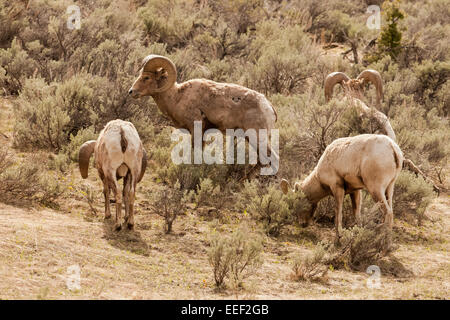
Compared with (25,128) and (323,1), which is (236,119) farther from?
(323,1)

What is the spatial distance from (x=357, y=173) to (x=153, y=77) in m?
4.55

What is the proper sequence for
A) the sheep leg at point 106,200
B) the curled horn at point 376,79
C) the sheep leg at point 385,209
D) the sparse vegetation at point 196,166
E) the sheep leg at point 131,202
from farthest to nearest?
the curled horn at point 376,79 → the sheep leg at point 106,200 → the sheep leg at point 385,209 → the sheep leg at point 131,202 → the sparse vegetation at point 196,166

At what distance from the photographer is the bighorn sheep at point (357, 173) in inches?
324

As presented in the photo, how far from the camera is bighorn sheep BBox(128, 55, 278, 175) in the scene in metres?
10.8

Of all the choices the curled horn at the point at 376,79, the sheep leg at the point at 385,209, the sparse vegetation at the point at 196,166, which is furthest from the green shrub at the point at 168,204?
the curled horn at the point at 376,79

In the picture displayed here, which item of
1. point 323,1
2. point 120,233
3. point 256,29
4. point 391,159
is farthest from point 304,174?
point 323,1

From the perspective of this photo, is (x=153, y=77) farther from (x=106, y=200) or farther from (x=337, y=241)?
(x=337, y=241)

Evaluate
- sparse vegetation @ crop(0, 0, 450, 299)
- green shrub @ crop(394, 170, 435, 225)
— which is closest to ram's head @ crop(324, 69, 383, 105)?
sparse vegetation @ crop(0, 0, 450, 299)

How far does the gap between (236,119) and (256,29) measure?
12.7 meters

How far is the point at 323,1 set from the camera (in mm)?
26453

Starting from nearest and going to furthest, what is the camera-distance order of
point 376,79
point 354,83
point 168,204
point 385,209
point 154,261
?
point 154,261
point 385,209
point 168,204
point 376,79
point 354,83

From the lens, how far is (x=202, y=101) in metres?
10.9

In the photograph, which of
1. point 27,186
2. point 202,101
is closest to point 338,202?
point 202,101

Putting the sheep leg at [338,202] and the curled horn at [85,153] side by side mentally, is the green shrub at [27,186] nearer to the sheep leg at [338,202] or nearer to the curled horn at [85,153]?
the curled horn at [85,153]
